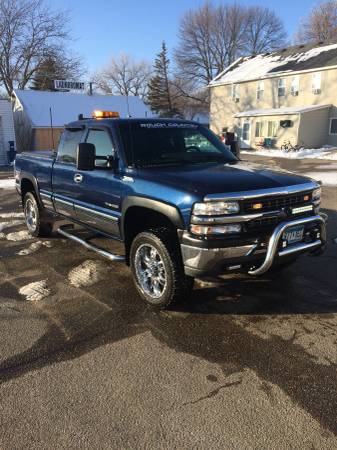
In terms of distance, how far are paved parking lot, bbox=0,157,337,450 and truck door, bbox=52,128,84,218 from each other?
1.10m

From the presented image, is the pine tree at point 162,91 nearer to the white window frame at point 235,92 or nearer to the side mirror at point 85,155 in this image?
the white window frame at point 235,92

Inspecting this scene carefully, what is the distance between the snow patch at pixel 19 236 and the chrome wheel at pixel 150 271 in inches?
132

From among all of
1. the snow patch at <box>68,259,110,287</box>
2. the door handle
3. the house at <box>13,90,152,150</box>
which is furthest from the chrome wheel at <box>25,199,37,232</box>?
the house at <box>13,90,152,150</box>

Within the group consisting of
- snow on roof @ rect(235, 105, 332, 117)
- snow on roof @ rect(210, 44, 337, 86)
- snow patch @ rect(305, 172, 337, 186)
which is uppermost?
snow on roof @ rect(210, 44, 337, 86)

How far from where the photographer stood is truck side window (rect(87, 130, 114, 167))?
4.62 meters

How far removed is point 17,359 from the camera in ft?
10.6

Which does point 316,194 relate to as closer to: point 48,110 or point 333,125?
point 48,110

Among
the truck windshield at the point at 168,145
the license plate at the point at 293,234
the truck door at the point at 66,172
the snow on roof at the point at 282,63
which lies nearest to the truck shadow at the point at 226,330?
the license plate at the point at 293,234

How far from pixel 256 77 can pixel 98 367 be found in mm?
33944

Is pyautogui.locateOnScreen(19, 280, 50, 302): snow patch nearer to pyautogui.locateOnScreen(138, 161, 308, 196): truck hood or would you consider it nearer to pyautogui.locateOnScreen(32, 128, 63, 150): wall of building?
pyautogui.locateOnScreen(138, 161, 308, 196): truck hood

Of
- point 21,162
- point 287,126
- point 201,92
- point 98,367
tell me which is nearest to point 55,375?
point 98,367

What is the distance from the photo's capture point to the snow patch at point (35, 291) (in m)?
4.44

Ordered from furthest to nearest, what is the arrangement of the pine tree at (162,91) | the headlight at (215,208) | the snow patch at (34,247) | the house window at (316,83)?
the pine tree at (162,91) → the house window at (316,83) → the snow patch at (34,247) → the headlight at (215,208)

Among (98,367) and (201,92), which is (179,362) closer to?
Result: (98,367)
